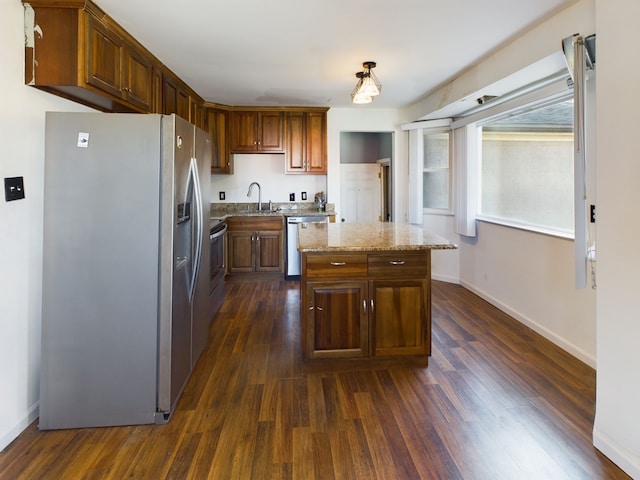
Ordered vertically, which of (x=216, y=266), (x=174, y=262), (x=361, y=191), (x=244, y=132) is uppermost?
(x=244, y=132)

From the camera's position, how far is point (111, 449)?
1854mm

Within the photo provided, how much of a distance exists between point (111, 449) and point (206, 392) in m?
0.61

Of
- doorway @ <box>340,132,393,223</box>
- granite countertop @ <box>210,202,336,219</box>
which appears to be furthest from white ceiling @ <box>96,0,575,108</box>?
doorway @ <box>340,132,393,223</box>

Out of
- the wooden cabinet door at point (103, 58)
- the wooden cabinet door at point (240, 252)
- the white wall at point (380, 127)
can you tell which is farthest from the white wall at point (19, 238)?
the white wall at point (380, 127)

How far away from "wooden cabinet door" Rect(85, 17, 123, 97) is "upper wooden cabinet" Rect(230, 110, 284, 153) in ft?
8.70

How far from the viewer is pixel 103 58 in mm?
2439

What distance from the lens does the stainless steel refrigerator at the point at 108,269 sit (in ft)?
6.44

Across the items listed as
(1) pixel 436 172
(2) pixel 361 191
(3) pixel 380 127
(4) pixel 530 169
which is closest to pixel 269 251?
(2) pixel 361 191

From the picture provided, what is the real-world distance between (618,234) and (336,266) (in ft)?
4.90

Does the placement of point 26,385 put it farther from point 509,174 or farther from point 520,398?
point 509,174

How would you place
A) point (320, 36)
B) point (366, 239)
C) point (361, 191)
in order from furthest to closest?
point (361, 191), point (320, 36), point (366, 239)

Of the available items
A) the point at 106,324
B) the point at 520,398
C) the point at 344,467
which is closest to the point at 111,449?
the point at 106,324

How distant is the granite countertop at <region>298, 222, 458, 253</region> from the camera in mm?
2426

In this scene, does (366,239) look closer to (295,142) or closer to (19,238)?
(19,238)
